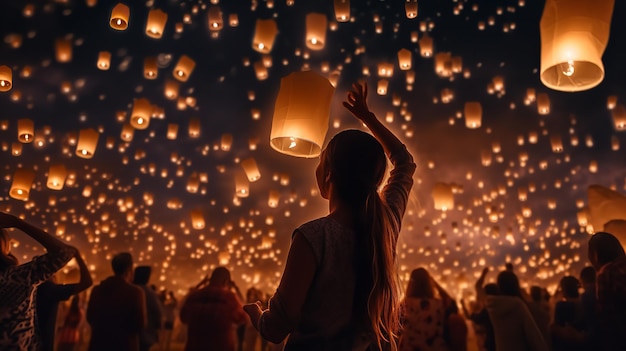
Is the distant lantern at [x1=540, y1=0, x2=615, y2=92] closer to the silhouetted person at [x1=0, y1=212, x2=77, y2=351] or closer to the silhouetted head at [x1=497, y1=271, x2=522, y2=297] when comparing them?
the silhouetted head at [x1=497, y1=271, x2=522, y2=297]

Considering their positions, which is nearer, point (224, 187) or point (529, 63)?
point (529, 63)

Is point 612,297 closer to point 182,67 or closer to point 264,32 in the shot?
point 264,32

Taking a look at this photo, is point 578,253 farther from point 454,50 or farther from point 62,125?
point 62,125

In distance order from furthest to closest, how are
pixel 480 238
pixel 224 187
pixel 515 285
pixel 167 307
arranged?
pixel 480 238 < pixel 224 187 < pixel 167 307 < pixel 515 285

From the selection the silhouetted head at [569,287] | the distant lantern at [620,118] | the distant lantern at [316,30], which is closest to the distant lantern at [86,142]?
the distant lantern at [316,30]

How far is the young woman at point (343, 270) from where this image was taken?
1095mm

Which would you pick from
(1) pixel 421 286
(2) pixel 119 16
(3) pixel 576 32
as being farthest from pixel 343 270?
(2) pixel 119 16

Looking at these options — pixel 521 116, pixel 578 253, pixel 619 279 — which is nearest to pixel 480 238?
pixel 578 253

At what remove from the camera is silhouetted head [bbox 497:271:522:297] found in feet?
11.2

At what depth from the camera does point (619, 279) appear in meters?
2.42

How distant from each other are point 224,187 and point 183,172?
4.99 ft

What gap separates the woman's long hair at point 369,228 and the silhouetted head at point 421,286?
2207mm

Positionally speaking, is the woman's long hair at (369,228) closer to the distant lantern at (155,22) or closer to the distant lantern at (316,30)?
the distant lantern at (316,30)

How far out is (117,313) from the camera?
3430 millimetres
